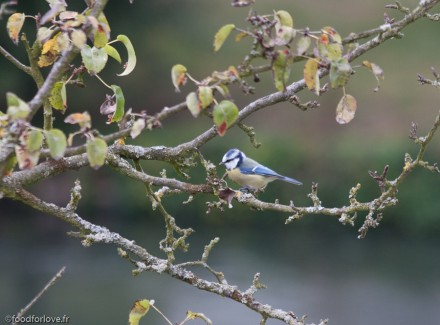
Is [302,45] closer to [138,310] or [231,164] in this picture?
[138,310]

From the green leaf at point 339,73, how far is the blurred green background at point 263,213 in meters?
10.7

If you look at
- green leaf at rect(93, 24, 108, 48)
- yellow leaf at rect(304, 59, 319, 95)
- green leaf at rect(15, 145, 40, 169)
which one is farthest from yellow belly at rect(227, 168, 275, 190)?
green leaf at rect(15, 145, 40, 169)

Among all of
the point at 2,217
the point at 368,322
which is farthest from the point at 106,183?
the point at 368,322

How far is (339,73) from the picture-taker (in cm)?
228

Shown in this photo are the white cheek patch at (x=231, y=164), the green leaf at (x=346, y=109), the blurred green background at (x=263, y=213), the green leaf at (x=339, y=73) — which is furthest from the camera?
the blurred green background at (x=263, y=213)

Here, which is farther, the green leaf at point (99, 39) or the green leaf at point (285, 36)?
the green leaf at point (99, 39)

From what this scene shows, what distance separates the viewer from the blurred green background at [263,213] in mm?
14094

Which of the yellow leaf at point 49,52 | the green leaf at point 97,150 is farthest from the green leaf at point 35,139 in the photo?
the yellow leaf at point 49,52

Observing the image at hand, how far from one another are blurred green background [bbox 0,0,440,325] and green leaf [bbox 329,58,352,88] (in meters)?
10.7

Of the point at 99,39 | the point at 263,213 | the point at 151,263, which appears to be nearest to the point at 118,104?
the point at 99,39

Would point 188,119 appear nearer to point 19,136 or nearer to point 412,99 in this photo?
point 412,99

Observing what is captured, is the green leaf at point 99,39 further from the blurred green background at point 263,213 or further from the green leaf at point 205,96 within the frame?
the blurred green background at point 263,213

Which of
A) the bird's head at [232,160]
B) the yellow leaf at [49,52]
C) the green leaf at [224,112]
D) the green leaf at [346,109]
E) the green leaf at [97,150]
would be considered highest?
the green leaf at [224,112]

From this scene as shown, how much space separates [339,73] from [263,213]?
53.0 ft
